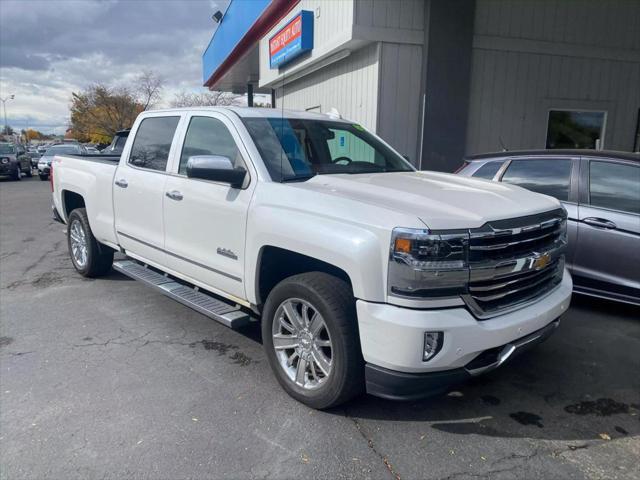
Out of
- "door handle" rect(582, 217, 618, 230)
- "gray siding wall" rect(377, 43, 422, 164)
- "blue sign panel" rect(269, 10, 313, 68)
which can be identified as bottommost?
"door handle" rect(582, 217, 618, 230)

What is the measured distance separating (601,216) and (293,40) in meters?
8.70

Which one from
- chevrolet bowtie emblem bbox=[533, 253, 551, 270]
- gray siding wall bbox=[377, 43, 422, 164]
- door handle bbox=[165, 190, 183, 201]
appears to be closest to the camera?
chevrolet bowtie emblem bbox=[533, 253, 551, 270]

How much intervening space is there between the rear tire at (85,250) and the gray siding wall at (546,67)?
686 centimetres

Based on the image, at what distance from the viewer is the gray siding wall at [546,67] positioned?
9.66 metres

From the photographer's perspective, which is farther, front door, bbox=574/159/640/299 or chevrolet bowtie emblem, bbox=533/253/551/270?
front door, bbox=574/159/640/299

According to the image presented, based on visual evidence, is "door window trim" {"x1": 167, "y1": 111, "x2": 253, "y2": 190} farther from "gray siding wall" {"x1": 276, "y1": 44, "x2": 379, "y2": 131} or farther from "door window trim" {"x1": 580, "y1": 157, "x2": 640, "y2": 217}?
"gray siding wall" {"x1": 276, "y1": 44, "x2": 379, "y2": 131}

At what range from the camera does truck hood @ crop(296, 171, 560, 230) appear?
2912mm

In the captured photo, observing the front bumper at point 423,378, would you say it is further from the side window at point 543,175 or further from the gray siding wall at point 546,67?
the gray siding wall at point 546,67

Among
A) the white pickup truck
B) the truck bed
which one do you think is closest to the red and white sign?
the truck bed

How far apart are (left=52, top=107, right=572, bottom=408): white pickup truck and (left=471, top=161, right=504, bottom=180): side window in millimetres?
1711

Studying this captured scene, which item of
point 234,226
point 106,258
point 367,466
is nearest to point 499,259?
point 367,466

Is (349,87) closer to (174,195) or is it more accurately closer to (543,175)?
(543,175)

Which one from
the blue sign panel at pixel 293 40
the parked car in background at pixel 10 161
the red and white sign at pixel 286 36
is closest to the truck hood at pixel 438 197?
the blue sign panel at pixel 293 40

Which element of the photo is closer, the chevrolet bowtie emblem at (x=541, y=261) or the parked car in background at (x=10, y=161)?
the chevrolet bowtie emblem at (x=541, y=261)
